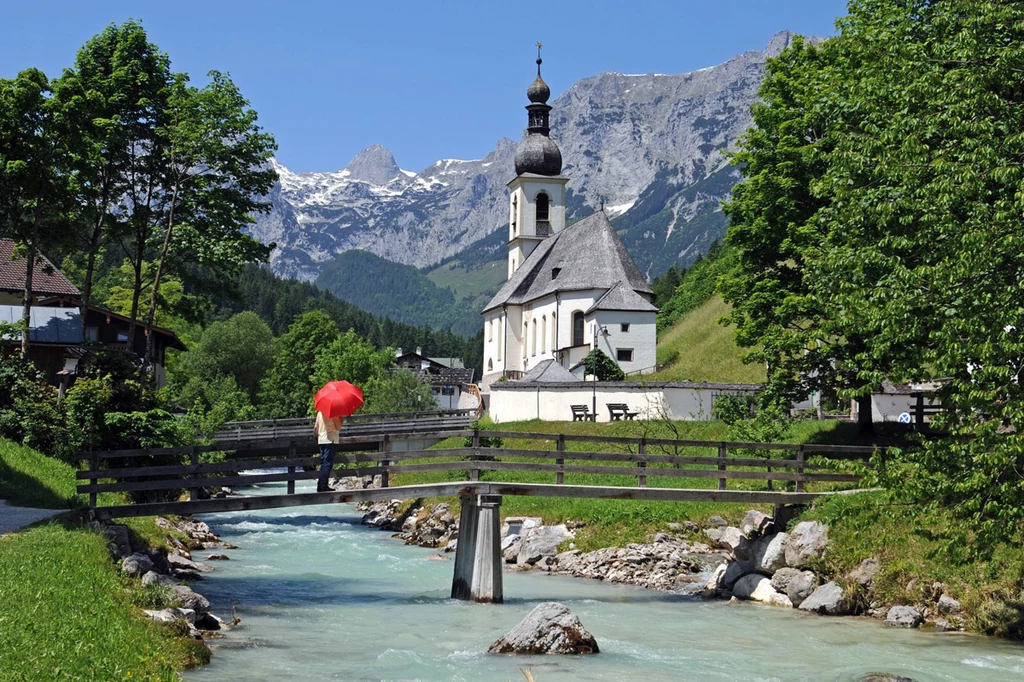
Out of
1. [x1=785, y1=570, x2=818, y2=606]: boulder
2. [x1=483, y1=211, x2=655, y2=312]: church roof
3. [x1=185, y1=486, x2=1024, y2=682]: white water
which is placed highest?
[x1=483, y1=211, x2=655, y2=312]: church roof

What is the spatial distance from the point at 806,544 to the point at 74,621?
50.1 feet

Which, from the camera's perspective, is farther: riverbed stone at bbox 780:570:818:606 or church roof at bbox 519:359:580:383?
church roof at bbox 519:359:580:383

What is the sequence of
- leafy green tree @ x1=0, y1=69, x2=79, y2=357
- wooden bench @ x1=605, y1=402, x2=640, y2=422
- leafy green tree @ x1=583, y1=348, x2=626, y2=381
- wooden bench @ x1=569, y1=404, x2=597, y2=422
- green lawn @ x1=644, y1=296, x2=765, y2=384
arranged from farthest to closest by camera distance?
1. green lawn @ x1=644, y1=296, x2=765, y2=384
2. leafy green tree @ x1=583, y1=348, x2=626, y2=381
3. wooden bench @ x1=569, y1=404, x2=597, y2=422
4. wooden bench @ x1=605, y1=402, x2=640, y2=422
5. leafy green tree @ x1=0, y1=69, x2=79, y2=357

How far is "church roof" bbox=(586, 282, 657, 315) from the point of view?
64.2m

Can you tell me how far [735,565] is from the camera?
24.4 metres

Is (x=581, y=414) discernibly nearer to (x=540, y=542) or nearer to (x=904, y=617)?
(x=540, y=542)

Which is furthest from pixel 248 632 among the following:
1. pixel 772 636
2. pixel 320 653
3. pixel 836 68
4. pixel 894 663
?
pixel 836 68

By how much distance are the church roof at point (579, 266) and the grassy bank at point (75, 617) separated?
49.3 meters

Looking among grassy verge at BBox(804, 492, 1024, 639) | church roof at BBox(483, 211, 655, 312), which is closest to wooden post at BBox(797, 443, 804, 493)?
grassy verge at BBox(804, 492, 1024, 639)

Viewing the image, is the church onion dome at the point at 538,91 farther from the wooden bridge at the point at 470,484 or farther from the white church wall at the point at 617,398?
the wooden bridge at the point at 470,484

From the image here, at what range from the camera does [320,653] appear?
16562 millimetres

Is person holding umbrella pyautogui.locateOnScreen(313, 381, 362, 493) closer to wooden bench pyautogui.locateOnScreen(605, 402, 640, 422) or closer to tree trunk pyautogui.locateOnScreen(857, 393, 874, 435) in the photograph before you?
→ tree trunk pyautogui.locateOnScreen(857, 393, 874, 435)

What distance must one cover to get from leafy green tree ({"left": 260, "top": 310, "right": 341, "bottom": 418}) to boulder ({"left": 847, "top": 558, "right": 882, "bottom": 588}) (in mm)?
74996

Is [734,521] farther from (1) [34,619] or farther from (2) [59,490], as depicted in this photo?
(1) [34,619]
